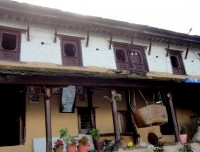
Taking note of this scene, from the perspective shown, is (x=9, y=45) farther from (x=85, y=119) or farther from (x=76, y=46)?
(x=85, y=119)

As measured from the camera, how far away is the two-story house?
29.1 ft

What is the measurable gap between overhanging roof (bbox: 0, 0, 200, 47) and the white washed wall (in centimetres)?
30

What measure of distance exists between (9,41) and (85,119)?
4.84 meters

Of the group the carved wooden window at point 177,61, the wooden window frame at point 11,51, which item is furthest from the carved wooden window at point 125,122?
the wooden window frame at point 11,51

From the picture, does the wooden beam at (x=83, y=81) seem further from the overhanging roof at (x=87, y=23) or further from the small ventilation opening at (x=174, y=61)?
the small ventilation opening at (x=174, y=61)

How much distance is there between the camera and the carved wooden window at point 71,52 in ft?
36.9

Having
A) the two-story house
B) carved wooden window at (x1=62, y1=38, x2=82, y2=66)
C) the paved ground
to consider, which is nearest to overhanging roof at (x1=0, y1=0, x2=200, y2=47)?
the two-story house

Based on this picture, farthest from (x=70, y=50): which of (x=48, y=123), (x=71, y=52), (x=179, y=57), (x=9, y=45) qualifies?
(x=179, y=57)

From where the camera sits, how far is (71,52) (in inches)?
468

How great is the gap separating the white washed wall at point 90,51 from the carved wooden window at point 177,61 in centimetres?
27

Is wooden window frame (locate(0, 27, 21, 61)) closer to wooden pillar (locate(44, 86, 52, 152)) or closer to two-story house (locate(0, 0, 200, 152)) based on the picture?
two-story house (locate(0, 0, 200, 152))

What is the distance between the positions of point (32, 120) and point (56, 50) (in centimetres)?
341

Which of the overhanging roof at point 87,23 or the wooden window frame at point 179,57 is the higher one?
the overhanging roof at point 87,23

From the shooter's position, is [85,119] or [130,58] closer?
[85,119]
